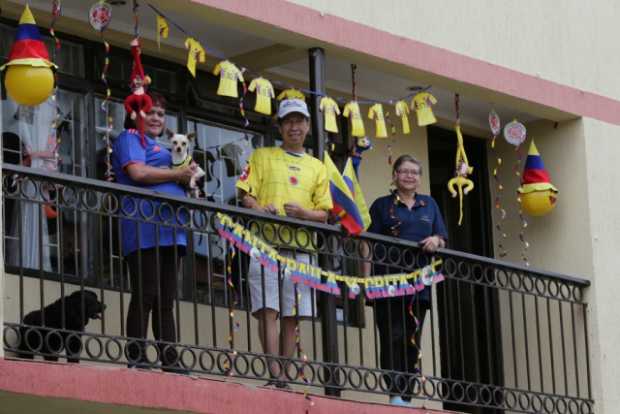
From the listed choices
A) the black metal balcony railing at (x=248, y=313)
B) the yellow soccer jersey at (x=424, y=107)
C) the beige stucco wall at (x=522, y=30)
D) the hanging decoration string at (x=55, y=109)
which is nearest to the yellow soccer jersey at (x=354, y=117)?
the beige stucco wall at (x=522, y=30)

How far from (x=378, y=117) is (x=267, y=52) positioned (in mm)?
965

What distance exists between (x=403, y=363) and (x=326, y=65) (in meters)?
2.50

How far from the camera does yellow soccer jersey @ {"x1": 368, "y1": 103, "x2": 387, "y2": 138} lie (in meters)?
16.2

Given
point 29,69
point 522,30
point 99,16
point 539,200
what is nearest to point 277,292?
point 99,16

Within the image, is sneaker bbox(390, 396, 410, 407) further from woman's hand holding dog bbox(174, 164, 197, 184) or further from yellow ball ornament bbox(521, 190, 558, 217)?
yellow ball ornament bbox(521, 190, 558, 217)

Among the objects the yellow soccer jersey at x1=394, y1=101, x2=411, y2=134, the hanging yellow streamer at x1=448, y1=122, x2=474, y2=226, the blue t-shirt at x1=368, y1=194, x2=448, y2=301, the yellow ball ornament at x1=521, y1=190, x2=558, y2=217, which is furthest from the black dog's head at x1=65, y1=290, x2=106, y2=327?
the yellow ball ornament at x1=521, y1=190, x2=558, y2=217

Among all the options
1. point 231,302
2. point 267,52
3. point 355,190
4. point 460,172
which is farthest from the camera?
point 460,172

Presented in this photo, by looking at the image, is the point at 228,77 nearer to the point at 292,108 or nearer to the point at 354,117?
the point at 292,108

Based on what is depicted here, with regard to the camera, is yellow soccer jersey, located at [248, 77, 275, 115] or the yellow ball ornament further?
the yellow ball ornament

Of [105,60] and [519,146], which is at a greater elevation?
[105,60]

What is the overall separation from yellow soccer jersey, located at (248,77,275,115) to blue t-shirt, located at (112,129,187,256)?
1174 millimetres

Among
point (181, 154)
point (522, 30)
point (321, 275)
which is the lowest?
point (321, 275)

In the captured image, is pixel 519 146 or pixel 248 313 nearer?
pixel 248 313

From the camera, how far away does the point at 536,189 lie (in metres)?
17.6
